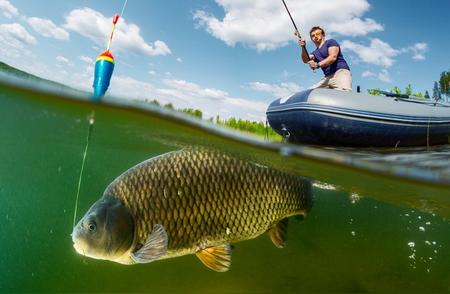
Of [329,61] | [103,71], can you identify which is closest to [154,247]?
[103,71]

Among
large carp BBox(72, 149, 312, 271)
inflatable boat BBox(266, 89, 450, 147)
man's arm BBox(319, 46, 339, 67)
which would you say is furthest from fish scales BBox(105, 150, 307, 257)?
man's arm BBox(319, 46, 339, 67)

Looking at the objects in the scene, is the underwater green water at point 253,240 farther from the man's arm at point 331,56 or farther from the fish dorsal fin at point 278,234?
the man's arm at point 331,56

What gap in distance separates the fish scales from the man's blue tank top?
7.46 m

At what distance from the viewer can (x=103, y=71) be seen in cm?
504

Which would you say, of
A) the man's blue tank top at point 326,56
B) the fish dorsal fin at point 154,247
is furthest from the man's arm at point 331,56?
the fish dorsal fin at point 154,247

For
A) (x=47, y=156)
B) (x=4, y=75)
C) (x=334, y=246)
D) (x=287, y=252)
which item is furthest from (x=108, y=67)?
(x=47, y=156)

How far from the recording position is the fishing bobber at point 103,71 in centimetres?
501

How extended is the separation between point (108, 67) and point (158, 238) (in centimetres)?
288

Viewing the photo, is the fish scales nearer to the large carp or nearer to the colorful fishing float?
the large carp

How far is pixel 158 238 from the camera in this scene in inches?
126

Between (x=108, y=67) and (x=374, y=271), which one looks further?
(x=374, y=271)

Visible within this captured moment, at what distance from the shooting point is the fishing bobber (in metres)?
5.01

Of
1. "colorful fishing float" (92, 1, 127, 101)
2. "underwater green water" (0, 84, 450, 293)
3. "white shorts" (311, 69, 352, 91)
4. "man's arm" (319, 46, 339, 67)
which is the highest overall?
"man's arm" (319, 46, 339, 67)

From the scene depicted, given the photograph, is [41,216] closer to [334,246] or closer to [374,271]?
[334,246]
